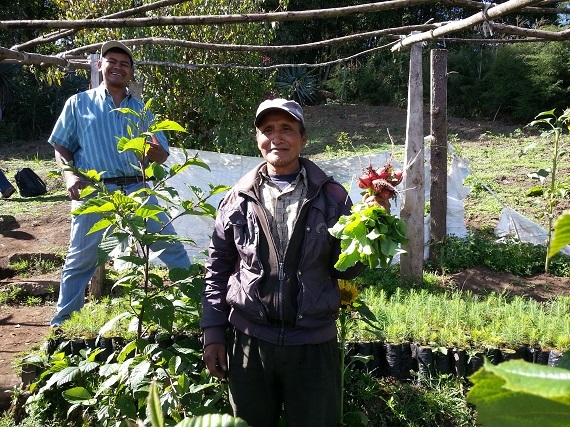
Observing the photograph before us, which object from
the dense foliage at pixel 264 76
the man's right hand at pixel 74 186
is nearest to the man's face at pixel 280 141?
the man's right hand at pixel 74 186

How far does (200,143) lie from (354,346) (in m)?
4.75

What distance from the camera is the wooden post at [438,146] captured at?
5.38 meters

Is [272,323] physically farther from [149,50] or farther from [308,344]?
[149,50]

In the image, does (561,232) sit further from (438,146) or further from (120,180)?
(438,146)

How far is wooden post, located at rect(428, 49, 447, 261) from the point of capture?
538 cm

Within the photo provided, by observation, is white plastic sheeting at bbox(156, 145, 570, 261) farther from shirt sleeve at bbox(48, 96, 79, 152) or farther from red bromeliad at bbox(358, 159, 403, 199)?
red bromeliad at bbox(358, 159, 403, 199)

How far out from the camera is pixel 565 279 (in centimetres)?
530

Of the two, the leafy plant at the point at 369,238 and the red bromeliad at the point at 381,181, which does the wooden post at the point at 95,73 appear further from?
the leafy plant at the point at 369,238

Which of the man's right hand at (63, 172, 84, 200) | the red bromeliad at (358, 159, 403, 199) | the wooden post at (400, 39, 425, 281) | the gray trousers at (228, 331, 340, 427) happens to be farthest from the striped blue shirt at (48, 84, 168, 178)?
the wooden post at (400, 39, 425, 281)

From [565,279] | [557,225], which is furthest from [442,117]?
[557,225]

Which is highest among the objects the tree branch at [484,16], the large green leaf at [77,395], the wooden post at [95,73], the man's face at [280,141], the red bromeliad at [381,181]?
the wooden post at [95,73]

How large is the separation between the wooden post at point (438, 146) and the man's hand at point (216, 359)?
368cm

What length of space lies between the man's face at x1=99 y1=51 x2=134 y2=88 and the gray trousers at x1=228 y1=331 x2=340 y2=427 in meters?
1.97

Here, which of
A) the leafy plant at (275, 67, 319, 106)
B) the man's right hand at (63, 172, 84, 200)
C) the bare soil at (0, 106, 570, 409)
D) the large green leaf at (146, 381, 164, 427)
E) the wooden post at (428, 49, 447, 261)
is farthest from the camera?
the leafy plant at (275, 67, 319, 106)
